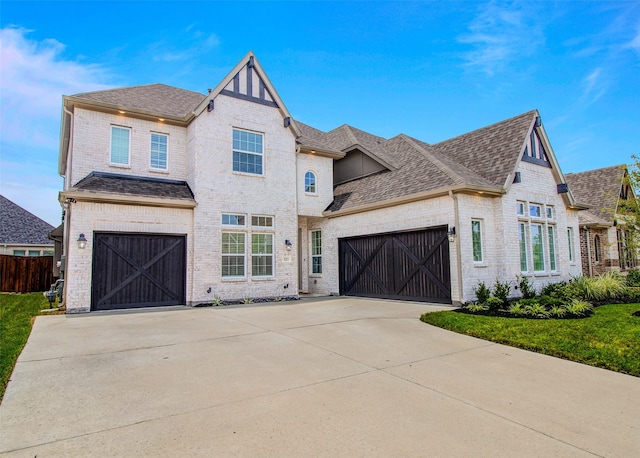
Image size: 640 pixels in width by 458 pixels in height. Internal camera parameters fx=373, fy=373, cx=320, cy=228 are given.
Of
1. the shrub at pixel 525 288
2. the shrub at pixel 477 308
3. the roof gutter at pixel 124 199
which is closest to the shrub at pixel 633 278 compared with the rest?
the shrub at pixel 525 288

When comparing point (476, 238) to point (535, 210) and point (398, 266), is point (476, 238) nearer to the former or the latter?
point (398, 266)

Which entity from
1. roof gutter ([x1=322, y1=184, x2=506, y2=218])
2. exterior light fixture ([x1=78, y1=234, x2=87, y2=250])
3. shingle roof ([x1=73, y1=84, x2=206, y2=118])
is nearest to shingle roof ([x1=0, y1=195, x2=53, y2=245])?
shingle roof ([x1=73, y1=84, x2=206, y2=118])

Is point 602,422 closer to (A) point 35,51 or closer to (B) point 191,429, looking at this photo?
(B) point 191,429

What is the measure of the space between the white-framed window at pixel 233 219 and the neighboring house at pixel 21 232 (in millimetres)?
22597

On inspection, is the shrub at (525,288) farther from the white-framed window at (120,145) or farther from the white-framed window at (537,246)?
the white-framed window at (120,145)

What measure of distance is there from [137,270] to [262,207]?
4859 mm

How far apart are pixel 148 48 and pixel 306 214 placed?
9.65m

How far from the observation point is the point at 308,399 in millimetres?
4180

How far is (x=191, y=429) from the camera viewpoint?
3.43 metres

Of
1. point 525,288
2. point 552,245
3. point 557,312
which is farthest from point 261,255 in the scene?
point 552,245

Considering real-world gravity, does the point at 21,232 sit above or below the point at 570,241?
above

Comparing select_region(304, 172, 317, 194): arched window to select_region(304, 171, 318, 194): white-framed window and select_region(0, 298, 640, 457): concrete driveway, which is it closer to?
select_region(304, 171, 318, 194): white-framed window

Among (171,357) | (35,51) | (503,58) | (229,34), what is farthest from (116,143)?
(503,58)

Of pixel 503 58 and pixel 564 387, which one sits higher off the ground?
pixel 503 58
